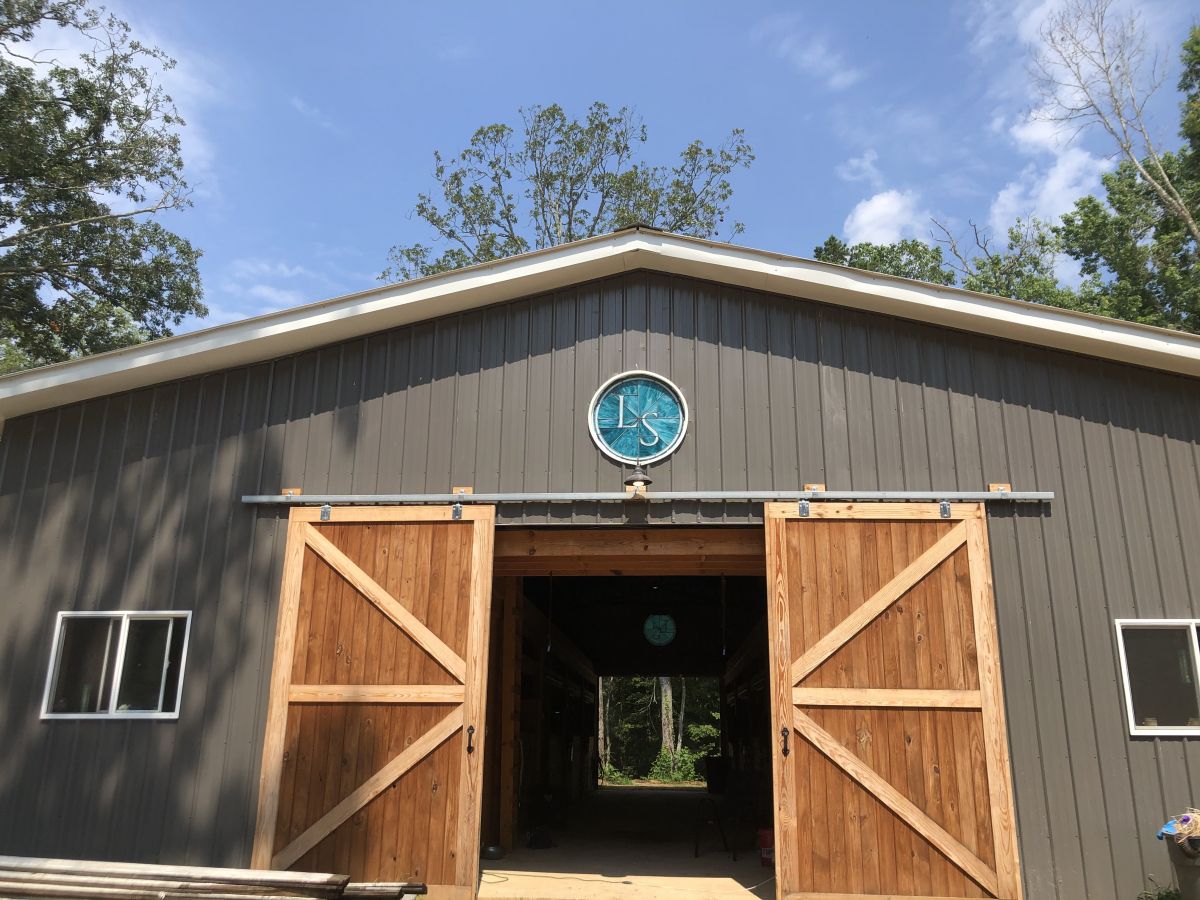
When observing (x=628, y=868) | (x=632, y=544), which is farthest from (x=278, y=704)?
(x=628, y=868)

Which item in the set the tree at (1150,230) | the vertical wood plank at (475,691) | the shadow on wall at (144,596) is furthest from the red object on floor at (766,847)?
the tree at (1150,230)

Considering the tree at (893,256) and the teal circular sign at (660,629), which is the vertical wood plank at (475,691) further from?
the tree at (893,256)

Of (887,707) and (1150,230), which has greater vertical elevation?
(1150,230)

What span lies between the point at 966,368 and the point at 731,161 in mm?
16950

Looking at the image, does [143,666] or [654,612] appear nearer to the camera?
[143,666]

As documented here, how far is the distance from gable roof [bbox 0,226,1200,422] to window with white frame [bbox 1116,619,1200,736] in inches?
78.2

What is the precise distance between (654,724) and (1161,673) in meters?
29.2

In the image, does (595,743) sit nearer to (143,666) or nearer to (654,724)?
(654,724)

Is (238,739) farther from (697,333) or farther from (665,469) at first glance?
(697,333)

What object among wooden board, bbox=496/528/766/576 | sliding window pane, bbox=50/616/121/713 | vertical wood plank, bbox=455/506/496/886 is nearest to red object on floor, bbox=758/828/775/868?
wooden board, bbox=496/528/766/576

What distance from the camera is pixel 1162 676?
661cm

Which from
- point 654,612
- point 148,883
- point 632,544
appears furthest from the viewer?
point 654,612

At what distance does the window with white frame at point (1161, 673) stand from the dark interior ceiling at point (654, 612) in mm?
7544

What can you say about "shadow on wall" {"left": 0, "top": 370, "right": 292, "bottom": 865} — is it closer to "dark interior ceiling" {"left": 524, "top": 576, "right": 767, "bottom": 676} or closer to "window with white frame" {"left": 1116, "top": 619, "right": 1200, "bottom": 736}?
"window with white frame" {"left": 1116, "top": 619, "right": 1200, "bottom": 736}
